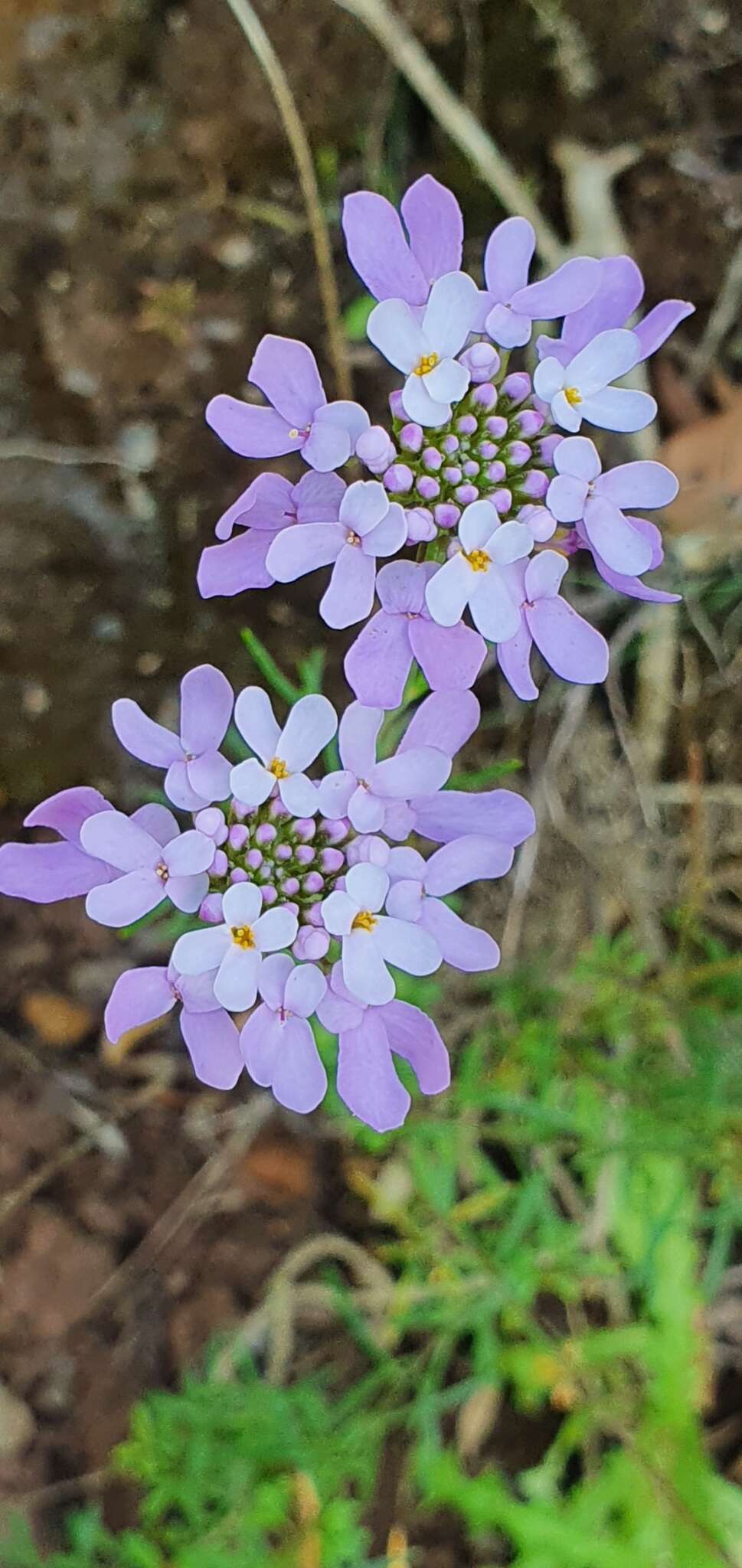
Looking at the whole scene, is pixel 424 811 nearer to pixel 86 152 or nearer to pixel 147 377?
pixel 147 377

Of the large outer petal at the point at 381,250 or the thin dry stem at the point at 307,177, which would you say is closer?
the large outer petal at the point at 381,250

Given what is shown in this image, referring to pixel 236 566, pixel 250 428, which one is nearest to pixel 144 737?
pixel 236 566

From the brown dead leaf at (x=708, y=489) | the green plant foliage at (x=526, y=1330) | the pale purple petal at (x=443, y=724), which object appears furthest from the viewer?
the brown dead leaf at (x=708, y=489)

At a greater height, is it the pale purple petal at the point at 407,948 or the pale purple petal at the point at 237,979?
the pale purple petal at the point at 237,979

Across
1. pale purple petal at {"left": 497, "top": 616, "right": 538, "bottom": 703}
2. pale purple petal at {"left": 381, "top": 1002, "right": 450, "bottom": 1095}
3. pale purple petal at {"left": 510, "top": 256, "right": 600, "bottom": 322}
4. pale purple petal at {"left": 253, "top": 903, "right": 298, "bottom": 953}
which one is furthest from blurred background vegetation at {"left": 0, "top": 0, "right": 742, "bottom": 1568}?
pale purple petal at {"left": 510, "top": 256, "right": 600, "bottom": 322}

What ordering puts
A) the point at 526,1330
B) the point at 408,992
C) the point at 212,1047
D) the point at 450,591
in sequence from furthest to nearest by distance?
the point at 526,1330 → the point at 408,992 → the point at 212,1047 → the point at 450,591

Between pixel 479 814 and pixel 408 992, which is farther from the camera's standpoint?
pixel 408 992

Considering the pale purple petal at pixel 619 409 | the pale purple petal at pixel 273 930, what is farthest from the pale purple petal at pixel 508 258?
the pale purple petal at pixel 273 930

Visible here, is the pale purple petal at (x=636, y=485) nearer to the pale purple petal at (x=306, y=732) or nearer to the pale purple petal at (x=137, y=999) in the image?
the pale purple petal at (x=306, y=732)

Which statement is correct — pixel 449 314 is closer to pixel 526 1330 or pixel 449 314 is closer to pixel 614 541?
pixel 614 541
